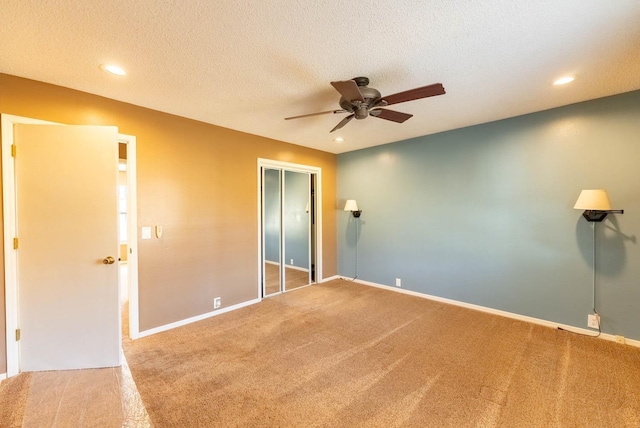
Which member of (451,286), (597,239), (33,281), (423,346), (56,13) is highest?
(56,13)

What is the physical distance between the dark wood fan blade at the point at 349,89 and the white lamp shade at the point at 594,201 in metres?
2.59

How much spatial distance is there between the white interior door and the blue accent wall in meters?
3.86

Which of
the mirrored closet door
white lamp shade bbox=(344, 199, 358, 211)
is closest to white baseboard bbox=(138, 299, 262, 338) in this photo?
the mirrored closet door

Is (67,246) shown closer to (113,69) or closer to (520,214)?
(113,69)

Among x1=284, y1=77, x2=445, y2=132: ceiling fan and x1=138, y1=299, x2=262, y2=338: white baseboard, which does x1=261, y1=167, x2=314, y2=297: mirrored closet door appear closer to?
x1=138, y1=299, x2=262, y2=338: white baseboard

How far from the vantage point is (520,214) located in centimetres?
333

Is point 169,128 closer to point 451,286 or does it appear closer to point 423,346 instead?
point 423,346

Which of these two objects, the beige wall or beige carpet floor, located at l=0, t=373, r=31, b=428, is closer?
beige carpet floor, located at l=0, t=373, r=31, b=428

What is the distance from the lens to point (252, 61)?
6.77 ft

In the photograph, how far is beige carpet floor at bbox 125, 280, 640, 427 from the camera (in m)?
1.78

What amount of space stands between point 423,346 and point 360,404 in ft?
3.66

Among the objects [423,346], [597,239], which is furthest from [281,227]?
[597,239]

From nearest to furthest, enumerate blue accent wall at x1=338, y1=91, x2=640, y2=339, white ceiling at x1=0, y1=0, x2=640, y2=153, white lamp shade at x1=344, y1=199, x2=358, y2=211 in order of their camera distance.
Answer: white ceiling at x1=0, y1=0, x2=640, y2=153
blue accent wall at x1=338, y1=91, x2=640, y2=339
white lamp shade at x1=344, y1=199, x2=358, y2=211

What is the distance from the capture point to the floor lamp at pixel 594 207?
2.62 metres
